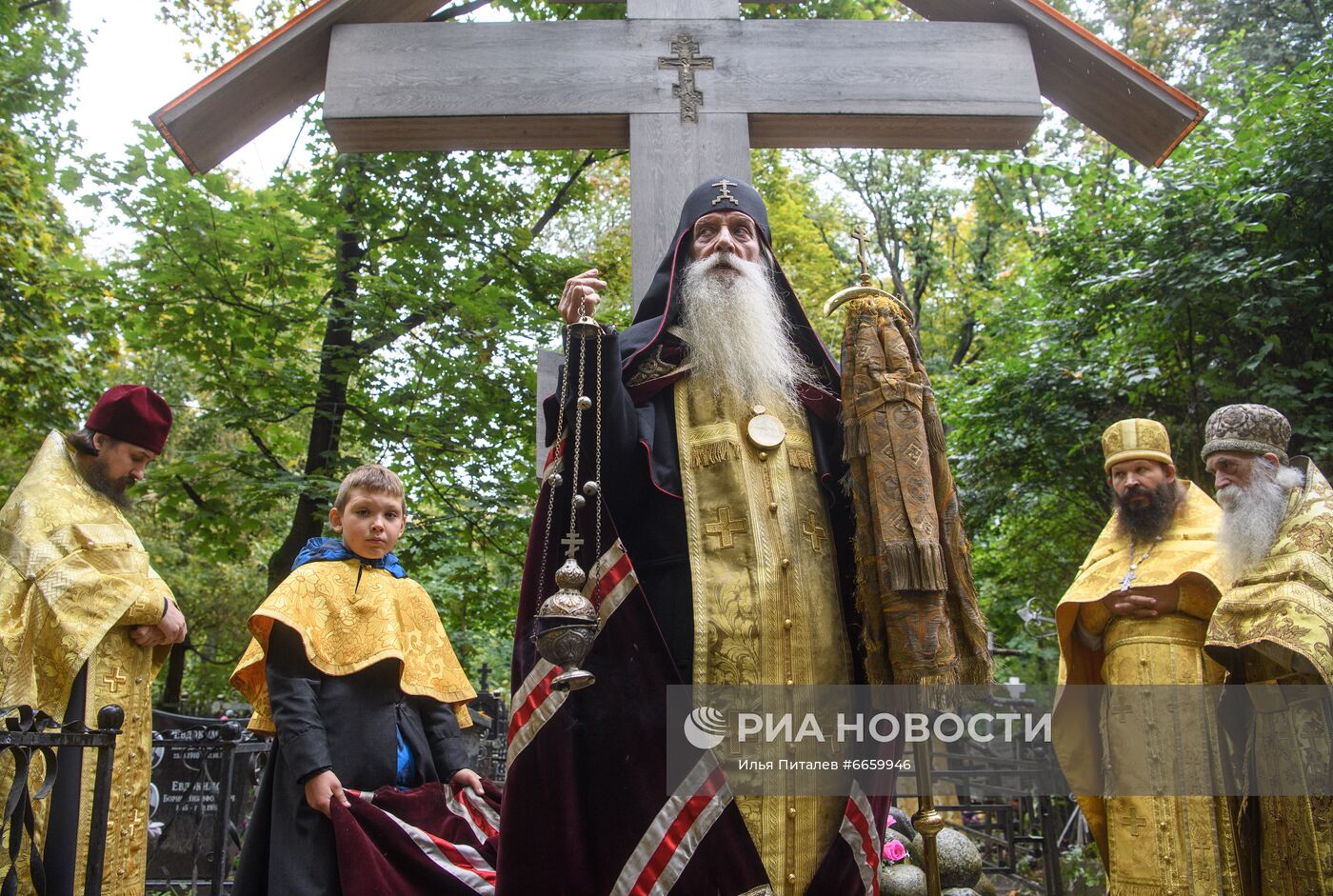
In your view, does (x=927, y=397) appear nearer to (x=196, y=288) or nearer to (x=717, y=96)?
(x=717, y=96)

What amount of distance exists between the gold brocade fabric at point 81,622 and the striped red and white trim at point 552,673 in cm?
232

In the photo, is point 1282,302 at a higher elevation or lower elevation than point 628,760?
higher

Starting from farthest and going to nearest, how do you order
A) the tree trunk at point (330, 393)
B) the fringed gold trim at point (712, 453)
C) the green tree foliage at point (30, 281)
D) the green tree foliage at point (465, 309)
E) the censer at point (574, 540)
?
the green tree foliage at point (30, 281)
the tree trunk at point (330, 393)
the green tree foliage at point (465, 309)
the fringed gold trim at point (712, 453)
the censer at point (574, 540)

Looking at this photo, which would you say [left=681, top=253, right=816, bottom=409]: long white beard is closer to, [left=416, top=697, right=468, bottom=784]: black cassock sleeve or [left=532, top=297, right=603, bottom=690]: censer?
[left=532, top=297, right=603, bottom=690]: censer

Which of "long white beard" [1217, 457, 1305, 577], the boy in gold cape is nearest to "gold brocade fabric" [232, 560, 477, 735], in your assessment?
the boy in gold cape

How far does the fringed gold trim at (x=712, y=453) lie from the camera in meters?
2.96

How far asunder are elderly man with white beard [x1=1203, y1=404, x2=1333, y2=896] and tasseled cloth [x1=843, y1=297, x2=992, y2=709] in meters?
1.93

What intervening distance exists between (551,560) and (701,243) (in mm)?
1216

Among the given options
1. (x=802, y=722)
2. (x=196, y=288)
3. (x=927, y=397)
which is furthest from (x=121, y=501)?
(x=196, y=288)

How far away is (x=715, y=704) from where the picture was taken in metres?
2.71

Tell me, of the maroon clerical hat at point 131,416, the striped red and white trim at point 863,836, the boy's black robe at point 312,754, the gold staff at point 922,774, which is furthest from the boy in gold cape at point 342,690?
the gold staff at point 922,774

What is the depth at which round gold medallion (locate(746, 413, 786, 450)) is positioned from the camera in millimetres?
2977

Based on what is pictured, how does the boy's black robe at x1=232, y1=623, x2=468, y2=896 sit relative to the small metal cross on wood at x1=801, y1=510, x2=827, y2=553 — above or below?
below

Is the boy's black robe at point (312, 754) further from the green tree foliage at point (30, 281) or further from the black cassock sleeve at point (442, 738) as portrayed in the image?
the green tree foliage at point (30, 281)
